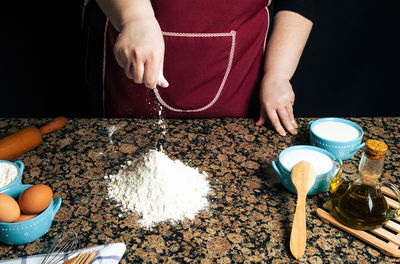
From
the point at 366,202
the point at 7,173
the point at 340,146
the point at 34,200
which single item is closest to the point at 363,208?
the point at 366,202

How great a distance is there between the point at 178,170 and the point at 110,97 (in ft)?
1.78

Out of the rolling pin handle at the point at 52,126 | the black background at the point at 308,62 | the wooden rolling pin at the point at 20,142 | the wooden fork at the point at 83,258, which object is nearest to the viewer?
the wooden fork at the point at 83,258

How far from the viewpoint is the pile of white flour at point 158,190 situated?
2.81 feet

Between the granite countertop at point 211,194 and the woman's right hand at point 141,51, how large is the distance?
0.84 ft

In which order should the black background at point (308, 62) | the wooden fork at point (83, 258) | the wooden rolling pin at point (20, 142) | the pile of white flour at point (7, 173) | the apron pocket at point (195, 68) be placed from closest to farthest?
the wooden fork at point (83, 258)
the pile of white flour at point (7, 173)
the wooden rolling pin at point (20, 142)
the apron pocket at point (195, 68)
the black background at point (308, 62)

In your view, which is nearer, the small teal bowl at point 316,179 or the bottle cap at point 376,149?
the bottle cap at point 376,149

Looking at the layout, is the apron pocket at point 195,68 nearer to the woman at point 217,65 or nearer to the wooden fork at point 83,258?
the woman at point 217,65

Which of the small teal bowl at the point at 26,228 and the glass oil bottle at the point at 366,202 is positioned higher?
the glass oil bottle at the point at 366,202

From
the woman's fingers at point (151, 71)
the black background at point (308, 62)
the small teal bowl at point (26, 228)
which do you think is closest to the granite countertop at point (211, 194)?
the small teal bowl at point (26, 228)

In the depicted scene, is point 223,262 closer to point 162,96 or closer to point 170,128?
point 170,128

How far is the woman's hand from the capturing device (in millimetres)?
1195

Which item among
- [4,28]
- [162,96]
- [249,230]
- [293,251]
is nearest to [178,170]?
[249,230]

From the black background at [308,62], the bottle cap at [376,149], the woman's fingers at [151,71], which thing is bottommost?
the black background at [308,62]

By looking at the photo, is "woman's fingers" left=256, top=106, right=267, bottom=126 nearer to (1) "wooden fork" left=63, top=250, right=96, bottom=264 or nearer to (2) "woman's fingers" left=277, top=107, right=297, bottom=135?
(2) "woman's fingers" left=277, top=107, right=297, bottom=135
